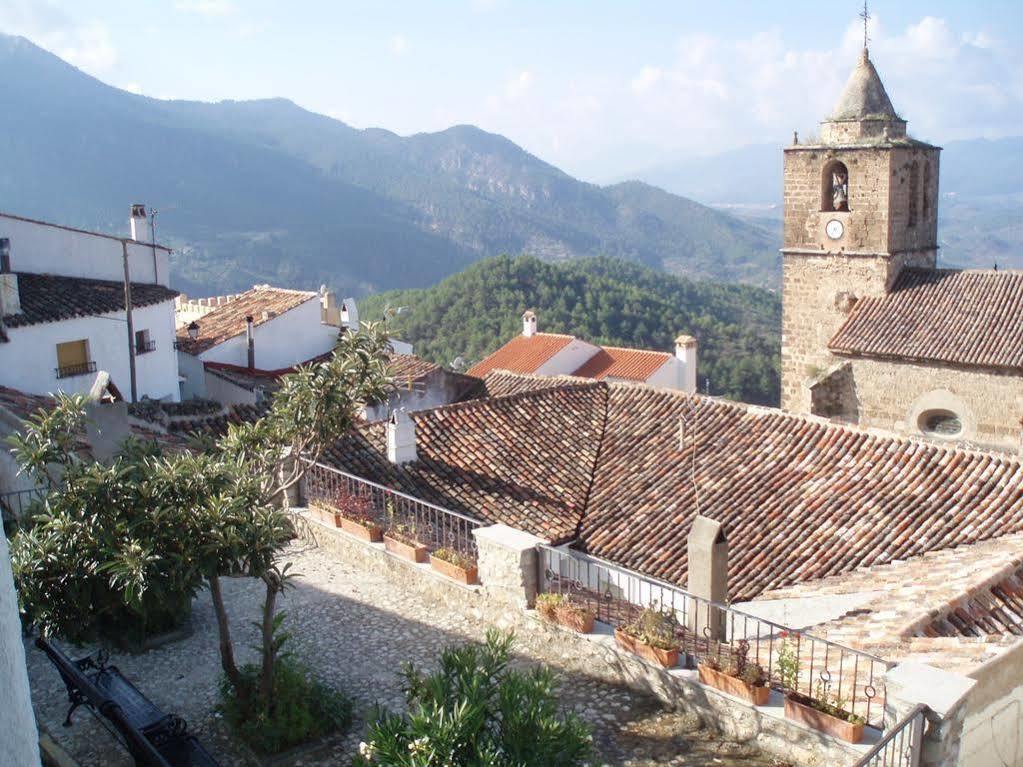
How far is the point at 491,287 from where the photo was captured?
200 ft

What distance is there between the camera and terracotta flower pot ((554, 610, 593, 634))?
7762 millimetres

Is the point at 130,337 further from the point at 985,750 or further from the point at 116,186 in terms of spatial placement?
the point at 116,186

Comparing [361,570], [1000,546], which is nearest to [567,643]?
[361,570]

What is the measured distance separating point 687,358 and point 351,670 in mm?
25101

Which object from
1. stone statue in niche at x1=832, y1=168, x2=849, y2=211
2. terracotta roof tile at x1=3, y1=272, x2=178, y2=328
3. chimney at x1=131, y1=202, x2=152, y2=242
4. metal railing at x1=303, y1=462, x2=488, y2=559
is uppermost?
stone statue in niche at x1=832, y1=168, x2=849, y2=211

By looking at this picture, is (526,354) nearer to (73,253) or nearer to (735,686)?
(73,253)

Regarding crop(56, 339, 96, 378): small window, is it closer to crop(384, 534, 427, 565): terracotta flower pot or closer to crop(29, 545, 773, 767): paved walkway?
crop(29, 545, 773, 767): paved walkway

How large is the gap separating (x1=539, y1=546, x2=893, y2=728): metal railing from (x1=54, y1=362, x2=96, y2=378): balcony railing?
14.3 m

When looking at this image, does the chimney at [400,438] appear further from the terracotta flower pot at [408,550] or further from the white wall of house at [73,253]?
the white wall of house at [73,253]

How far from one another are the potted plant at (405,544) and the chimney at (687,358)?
22.5 meters

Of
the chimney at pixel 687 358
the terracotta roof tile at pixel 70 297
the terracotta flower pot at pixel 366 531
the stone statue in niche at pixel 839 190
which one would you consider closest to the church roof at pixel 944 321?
the stone statue in niche at pixel 839 190

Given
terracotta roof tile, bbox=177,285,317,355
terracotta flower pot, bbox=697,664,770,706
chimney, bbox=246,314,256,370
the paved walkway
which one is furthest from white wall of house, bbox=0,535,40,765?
terracotta roof tile, bbox=177,285,317,355

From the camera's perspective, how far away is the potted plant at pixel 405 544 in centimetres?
948

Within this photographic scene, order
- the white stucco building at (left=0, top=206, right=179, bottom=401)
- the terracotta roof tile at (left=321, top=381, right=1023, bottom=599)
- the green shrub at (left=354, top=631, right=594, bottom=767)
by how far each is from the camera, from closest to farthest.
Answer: the green shrub at (left=354, top=631, right=594, bottom=767), the terracotta roof tile at (left=321, top=381, right=1023, bottom=599), the white stucco building at (left=0, top=206, right=179, bottom=401)
